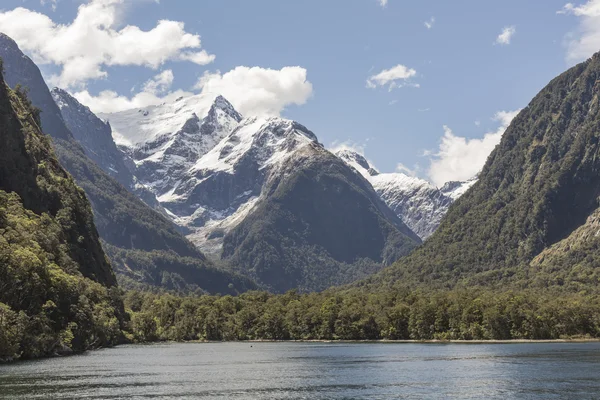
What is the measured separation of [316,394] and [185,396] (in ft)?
74.5

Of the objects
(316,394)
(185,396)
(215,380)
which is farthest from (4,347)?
(316,394)

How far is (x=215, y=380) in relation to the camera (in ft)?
521

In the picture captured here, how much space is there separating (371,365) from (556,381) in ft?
184

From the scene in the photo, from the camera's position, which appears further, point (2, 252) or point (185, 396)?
point (2, 252)

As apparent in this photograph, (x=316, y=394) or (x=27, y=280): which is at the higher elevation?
(x=27, y=280)

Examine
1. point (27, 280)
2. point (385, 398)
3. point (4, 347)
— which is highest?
point (27, 280)

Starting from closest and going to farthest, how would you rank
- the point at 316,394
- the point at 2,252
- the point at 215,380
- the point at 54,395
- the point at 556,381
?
the point at 54,395 → the point at 316,394 → the point at 556,381 → the point at 215,380 → the point at 2,252

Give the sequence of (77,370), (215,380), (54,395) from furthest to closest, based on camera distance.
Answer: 1. (77,370)
2. (215,380)
3. (54,395)

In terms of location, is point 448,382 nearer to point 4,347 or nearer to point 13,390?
point 13,390

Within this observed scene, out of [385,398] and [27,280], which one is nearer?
[385,398]

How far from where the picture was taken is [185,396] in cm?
13100

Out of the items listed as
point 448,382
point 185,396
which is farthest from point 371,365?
point 185,396

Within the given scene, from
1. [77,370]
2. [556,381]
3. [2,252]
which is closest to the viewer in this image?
[556,381]

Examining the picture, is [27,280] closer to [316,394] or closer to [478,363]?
[316,394]
